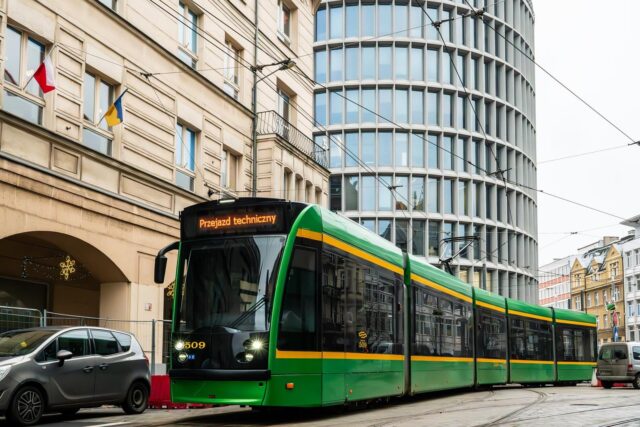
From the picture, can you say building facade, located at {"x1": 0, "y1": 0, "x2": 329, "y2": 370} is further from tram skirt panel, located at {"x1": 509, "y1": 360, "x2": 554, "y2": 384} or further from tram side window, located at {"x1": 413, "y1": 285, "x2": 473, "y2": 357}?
tram skirt panel, located at {"x1": 509, "y1": 360, "x2": 554, "y2": 384}

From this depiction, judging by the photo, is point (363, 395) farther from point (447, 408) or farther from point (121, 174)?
point (121, 174)

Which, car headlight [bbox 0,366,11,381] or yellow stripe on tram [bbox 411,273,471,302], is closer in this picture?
car headlight [bbox 0,366,11,381]

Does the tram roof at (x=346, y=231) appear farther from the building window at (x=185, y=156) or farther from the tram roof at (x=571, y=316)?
the tram roof at (x=571, y=316)

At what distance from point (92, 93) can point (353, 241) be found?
27.9ft

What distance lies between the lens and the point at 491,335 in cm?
2583

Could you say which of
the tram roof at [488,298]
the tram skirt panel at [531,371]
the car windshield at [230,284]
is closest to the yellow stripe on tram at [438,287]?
the tram roof at [488,298]

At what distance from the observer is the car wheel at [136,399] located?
14.9 m

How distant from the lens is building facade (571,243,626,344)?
9613cm

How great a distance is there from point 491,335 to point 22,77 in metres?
15.2

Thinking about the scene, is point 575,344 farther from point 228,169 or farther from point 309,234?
point 309,234

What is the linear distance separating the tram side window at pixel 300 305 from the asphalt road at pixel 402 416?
1.19 metres

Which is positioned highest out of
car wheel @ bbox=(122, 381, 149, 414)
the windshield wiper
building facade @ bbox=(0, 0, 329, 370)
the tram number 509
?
building facade @ bbox=(0, 0, 329, 370)

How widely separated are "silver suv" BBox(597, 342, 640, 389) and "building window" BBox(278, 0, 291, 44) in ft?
53.0

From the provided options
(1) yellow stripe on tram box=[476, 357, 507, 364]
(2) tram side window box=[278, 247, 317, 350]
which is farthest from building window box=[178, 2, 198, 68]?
(2) tram side window box=[278, 247, 317, 350]
